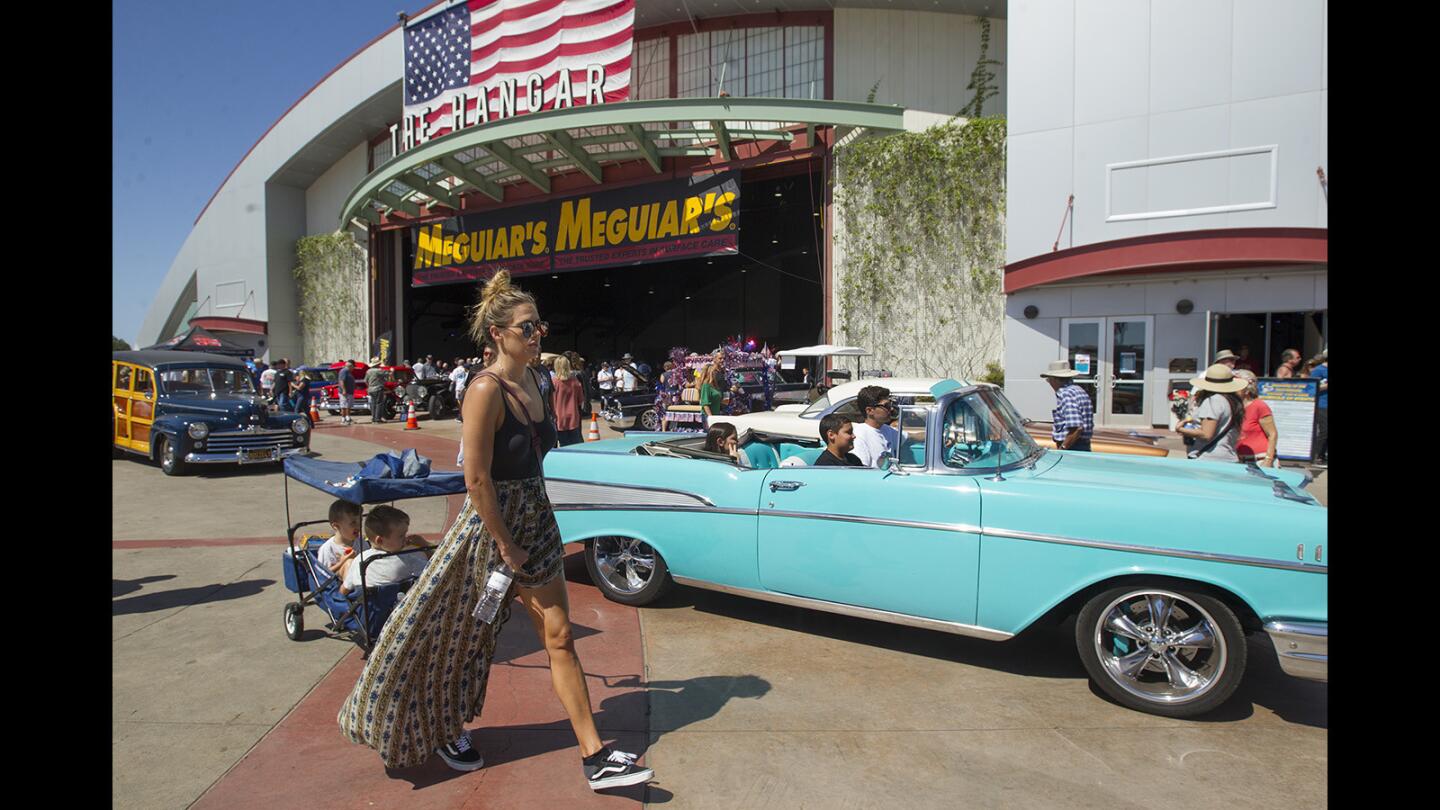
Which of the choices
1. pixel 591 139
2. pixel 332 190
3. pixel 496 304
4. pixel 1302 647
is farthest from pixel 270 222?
pixel 1302 647

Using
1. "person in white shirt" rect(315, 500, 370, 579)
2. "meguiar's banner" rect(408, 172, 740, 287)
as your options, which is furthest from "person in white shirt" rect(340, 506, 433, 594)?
"meguiar's banner" rect(408, 172, 740, 287)

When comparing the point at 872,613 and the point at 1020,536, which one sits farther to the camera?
the point at 872,613

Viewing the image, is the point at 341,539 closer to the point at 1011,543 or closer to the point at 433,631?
the point at 433,631

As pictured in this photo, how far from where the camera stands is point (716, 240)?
1891 centimetres

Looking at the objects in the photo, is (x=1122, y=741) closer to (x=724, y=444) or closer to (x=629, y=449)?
(x=724, y=444)

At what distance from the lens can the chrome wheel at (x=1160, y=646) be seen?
10.9ft

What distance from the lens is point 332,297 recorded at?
29.1 m

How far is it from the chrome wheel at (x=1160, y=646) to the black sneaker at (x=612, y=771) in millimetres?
2192

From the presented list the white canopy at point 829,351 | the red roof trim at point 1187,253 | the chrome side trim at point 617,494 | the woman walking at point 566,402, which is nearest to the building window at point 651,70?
the white canopy at point 829,351

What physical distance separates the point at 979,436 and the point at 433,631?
9.55ft

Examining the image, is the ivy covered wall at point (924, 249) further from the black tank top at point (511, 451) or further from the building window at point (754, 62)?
the black tank top at point (511, 451)

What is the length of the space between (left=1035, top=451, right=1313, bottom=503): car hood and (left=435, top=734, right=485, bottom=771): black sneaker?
115 inches

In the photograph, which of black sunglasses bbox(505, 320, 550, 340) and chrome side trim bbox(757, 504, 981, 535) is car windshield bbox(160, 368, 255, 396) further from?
black sunglasses bbox(505, 320, 550, 340)

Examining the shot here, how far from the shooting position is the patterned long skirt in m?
2.67
